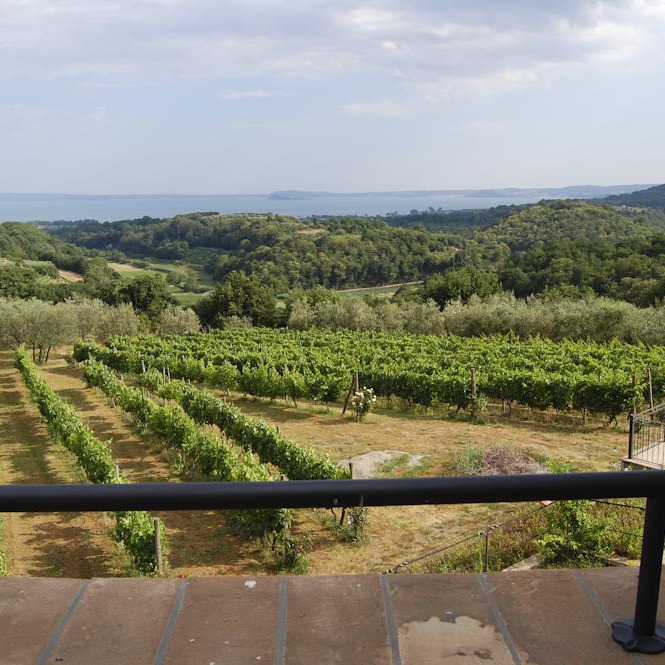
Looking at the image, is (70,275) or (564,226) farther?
(564,226)

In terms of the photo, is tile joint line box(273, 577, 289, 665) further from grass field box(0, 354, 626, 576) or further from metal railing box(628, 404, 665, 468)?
metal railing box(628, 404, 665, 468)

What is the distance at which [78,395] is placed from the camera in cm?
2891

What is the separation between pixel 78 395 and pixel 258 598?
29.4 meters

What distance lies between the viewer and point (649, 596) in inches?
66.1

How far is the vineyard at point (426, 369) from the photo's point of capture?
2033cm

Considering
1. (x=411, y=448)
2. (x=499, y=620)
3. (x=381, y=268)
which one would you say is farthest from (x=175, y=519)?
(x=381, y=268)

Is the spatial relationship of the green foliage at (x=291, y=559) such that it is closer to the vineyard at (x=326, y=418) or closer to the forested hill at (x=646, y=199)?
the vineyard at (x=326, y=418)

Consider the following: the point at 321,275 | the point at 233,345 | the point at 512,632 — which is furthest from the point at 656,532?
the point at 321,275

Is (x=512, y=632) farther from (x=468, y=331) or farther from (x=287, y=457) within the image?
(x=468, y=331)

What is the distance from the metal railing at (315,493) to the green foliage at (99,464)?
7090mm

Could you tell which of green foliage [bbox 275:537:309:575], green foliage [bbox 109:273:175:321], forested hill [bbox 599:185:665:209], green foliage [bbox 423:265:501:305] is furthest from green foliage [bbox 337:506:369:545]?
forested hill [bbox 599:185:665:209]

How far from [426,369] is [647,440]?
10747 millimetres

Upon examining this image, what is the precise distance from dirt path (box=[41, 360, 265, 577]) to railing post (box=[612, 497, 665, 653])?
23.8 feet

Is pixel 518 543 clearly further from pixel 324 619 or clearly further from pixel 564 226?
pixel 564 226
